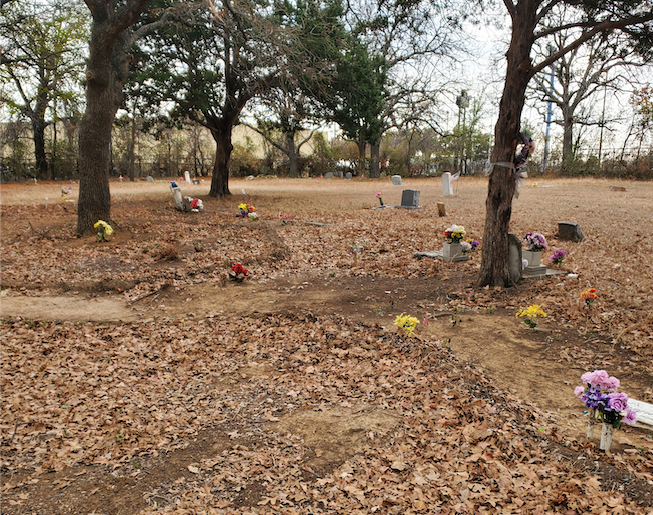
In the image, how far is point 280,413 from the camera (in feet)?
13.1

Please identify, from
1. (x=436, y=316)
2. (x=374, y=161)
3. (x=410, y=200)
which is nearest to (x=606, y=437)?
(x=436, y=316)

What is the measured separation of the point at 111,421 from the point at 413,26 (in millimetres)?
7443

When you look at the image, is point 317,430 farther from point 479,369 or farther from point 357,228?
point 357,228

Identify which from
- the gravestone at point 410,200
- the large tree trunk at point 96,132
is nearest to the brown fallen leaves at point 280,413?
the large tree trunk at point 96,132

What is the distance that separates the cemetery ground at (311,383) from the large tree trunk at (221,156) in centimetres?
997

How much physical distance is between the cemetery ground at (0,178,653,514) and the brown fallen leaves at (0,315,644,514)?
18 millimetres

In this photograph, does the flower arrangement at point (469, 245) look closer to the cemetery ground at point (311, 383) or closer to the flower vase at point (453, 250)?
the flower vase at point (453, 250)

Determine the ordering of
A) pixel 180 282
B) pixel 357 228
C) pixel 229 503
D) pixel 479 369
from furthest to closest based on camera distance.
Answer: pixel 357 228 → pixel 180 282 → pixel 479 369 → pixel 229 503

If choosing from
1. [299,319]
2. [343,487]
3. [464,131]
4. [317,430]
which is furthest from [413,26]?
[464,131]

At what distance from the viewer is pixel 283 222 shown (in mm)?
13273

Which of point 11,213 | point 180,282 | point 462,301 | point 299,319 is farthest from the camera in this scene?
point 11,213

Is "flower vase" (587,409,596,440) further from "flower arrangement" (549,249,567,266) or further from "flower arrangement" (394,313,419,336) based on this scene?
"flower arrangement" (549,249,567,266)

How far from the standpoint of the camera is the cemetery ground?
9.86 feet

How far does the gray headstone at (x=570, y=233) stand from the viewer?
10.1 m
